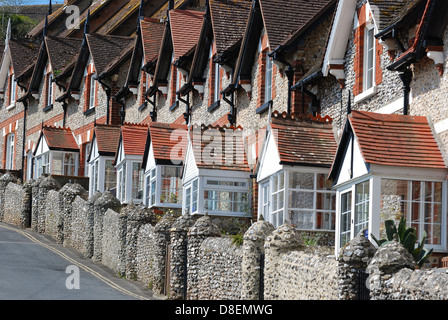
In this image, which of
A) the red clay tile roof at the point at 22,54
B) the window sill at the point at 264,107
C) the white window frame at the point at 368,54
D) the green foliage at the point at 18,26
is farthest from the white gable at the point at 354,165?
the green foliage at the point at 18,26

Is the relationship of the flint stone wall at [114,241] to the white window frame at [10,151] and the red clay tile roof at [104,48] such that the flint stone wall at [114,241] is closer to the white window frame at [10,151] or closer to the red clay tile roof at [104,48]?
the red clay tile roof at [104,48]

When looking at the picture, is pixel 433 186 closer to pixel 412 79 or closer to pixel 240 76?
pixel 412 79

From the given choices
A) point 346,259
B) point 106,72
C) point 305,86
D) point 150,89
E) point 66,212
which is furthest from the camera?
point 106,72

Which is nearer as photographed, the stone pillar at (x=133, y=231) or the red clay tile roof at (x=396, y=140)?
the red clay tile roof at (x=396, y=140)

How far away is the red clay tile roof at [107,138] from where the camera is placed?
36719mm

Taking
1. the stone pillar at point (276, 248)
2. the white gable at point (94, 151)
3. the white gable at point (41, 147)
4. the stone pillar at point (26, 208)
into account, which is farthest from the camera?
the white gable at point (41, 147)

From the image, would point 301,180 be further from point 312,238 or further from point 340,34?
point 340,34

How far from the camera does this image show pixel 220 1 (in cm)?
3084

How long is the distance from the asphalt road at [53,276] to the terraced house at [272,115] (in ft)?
8.81

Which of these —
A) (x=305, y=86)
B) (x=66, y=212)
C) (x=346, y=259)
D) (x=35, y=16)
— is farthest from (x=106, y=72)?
(x=35, y=16)

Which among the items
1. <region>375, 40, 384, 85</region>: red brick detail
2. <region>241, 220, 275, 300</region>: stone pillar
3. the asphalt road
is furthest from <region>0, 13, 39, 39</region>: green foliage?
<region>241, 220, 275, 300</region>: stone pillar

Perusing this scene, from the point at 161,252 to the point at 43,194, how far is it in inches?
547

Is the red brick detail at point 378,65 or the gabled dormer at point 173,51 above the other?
the gabled dormer at point 173,51

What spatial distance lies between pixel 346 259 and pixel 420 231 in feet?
13.7
